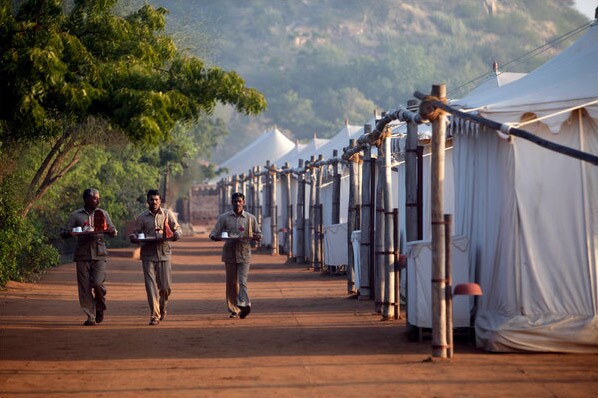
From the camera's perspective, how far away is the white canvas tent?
10758mm

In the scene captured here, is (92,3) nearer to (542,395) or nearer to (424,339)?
(424,339)

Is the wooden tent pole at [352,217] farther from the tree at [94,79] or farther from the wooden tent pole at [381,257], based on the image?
the tree at [94,79]

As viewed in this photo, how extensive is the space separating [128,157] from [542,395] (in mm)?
28017

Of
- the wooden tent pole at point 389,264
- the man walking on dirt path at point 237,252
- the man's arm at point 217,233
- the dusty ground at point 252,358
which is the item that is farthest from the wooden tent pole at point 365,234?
the man's arm at point 217,233

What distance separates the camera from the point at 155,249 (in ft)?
47.3

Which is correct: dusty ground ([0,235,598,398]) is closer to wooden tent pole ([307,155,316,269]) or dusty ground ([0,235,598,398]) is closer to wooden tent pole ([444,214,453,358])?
wooden tent pole ([444,214,453,358])

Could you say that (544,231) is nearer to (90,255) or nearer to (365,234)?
(365,234)

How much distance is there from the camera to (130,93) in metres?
12.6

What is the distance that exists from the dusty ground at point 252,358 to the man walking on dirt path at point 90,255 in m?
0.34

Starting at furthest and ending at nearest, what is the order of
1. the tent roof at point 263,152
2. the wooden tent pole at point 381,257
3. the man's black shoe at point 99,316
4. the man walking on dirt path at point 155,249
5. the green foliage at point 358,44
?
the green foliage at point 358,44 → the tent roof at point 263,152 → the wooden tent pole at point 381,257 → the man's black shoe at point 99,316 → the man walking on dirt path at point 155,249

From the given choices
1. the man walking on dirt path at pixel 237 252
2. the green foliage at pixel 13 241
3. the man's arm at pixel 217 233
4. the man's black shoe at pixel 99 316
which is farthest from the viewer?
the green foliage at pixel 13 241

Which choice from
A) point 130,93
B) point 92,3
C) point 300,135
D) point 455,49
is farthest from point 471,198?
point 455,49

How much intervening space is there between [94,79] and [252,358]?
4056 millimetres

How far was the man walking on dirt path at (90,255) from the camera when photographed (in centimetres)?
1416
